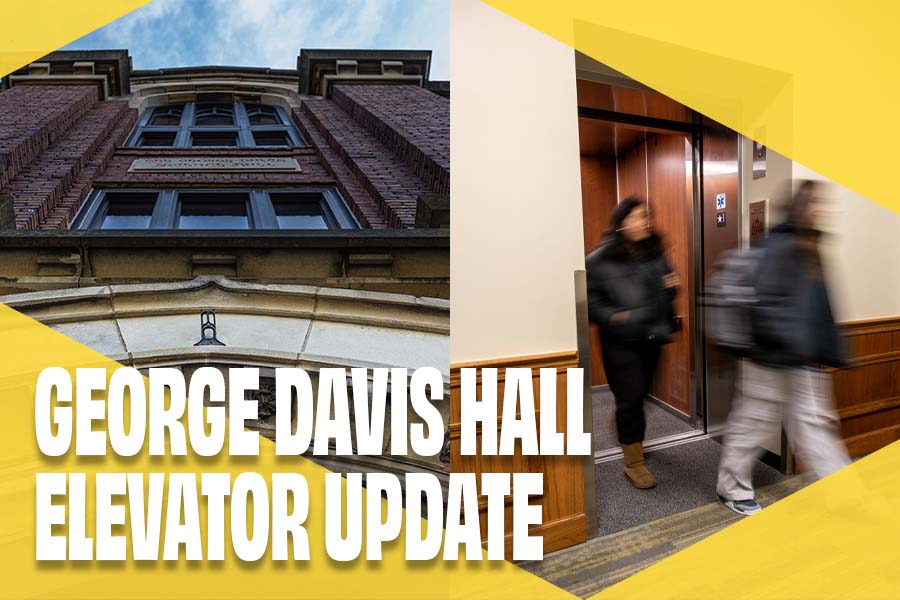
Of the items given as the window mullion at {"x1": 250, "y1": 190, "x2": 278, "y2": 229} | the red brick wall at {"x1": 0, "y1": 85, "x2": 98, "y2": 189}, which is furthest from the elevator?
the red brick wall at {"x1": 0, "y1": 85, "x2": 98, "y2": 189}

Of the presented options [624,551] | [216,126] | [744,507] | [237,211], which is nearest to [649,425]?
[744,507]

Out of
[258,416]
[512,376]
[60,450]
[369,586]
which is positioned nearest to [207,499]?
[258,416]

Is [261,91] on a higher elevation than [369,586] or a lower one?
higher

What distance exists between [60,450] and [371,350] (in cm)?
138

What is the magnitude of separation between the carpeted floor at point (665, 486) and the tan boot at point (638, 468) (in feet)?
0.11

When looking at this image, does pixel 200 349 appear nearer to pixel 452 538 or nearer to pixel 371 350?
pixel 371 350

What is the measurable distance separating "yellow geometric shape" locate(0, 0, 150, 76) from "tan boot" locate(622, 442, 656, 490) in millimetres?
3241

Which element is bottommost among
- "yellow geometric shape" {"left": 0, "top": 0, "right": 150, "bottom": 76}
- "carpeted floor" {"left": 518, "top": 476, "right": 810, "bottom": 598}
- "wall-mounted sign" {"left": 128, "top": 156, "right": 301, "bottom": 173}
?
"carpeted floor" {"left": 518, "top": 476, "right": 810, "bottom": 598}

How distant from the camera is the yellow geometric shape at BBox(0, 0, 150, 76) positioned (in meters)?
2.64

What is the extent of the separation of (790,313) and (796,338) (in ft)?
0.32

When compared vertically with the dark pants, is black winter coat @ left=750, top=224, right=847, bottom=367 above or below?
above

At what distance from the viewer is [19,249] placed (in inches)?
108

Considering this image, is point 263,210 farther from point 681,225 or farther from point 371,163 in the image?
point 681,225

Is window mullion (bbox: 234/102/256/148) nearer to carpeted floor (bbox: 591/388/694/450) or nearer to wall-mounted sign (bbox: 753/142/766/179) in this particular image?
carpeted floor (bbox: 591/388/694/450)
